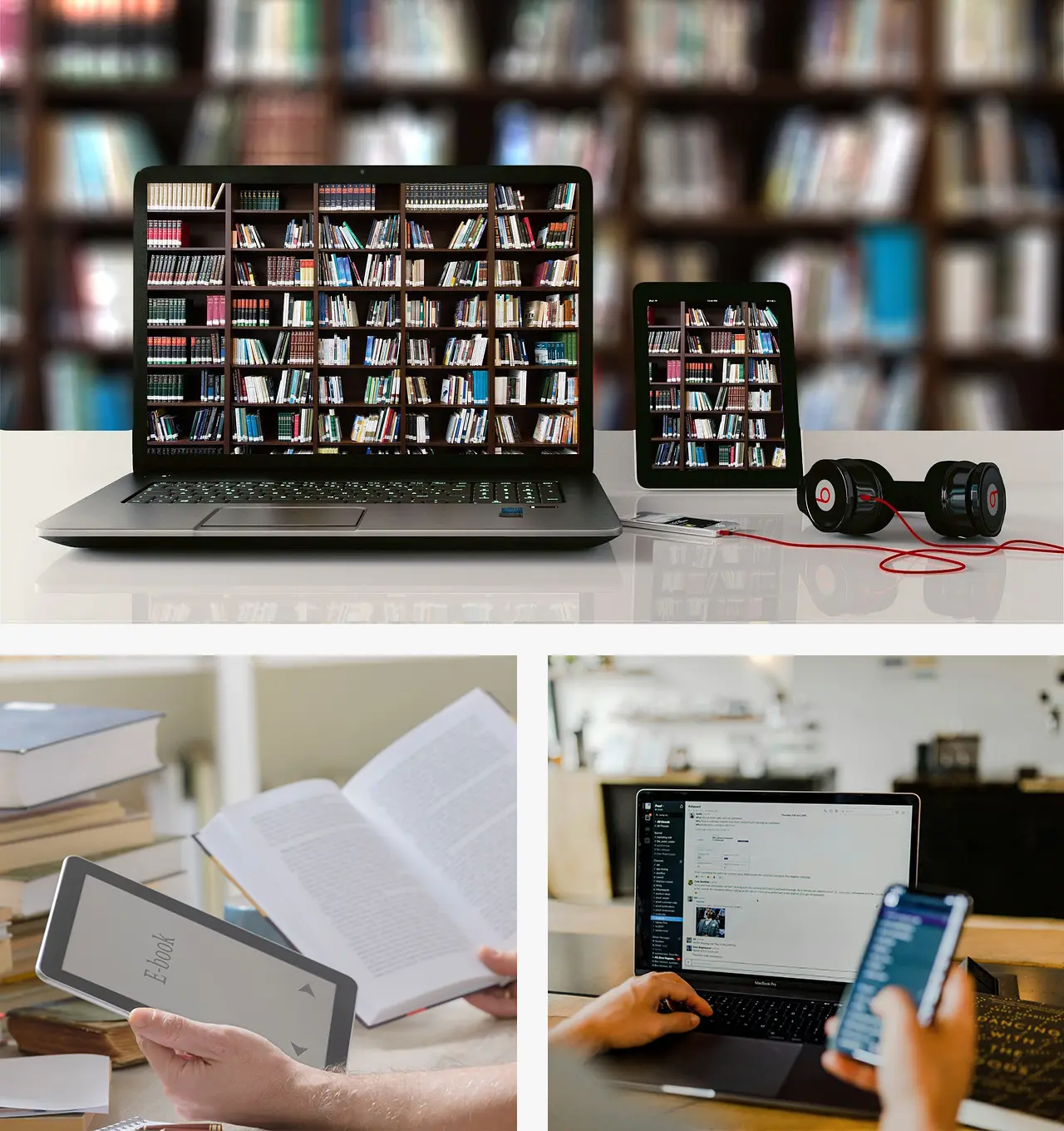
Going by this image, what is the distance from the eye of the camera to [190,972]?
792mm

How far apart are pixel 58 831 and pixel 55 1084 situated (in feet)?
0.60

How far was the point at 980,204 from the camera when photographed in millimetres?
2936

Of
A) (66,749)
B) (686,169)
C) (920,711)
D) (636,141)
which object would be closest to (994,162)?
(686,169)

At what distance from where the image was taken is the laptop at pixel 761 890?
0.84 m

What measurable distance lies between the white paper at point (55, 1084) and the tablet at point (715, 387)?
0.64m

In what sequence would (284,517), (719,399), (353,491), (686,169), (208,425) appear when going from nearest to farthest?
(284,517) → (353,491) → (208,425) → (719,399) → (686,169)

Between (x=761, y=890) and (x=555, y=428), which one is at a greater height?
(x=555, y=428)

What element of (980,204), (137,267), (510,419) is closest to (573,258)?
(510,419)

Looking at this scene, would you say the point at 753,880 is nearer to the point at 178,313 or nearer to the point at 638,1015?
the point at 638,1015

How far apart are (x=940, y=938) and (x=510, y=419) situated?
0.53m

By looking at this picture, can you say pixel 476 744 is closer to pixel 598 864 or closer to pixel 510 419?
pixel 598 864

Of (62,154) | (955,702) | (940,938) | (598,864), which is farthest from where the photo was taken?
(62,154)

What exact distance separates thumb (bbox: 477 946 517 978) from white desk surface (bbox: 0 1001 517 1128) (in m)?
0.04

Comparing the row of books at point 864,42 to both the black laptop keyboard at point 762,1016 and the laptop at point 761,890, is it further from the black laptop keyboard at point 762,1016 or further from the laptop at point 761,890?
the black laptop keyboard at point 762,1016
